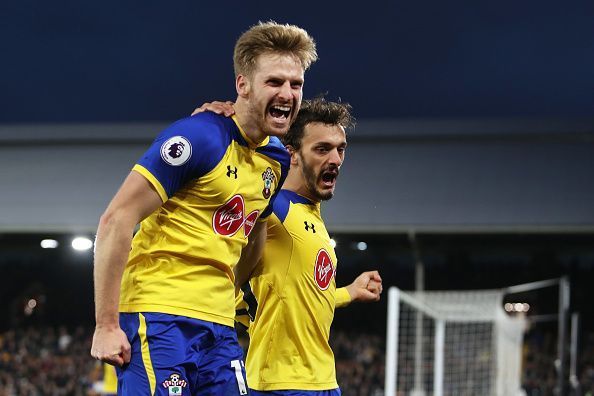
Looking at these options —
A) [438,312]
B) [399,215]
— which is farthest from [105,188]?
[438,312]

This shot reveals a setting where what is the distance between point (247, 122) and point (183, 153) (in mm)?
419

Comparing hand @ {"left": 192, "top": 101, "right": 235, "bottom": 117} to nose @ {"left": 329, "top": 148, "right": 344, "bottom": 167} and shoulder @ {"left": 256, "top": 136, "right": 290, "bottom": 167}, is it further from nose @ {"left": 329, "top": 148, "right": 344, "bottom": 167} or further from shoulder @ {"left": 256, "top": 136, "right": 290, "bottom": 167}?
nose @ {"left": 329, "top": 148, "right": 344, "bottom": 167}

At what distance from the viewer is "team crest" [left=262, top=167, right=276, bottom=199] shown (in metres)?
3.86

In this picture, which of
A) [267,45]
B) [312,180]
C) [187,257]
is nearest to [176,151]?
[187,257]

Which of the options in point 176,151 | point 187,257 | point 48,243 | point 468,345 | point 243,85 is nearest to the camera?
point 176,151

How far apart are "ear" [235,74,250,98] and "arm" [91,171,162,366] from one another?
627 mm

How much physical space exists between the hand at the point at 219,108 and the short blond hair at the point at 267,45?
13 cm

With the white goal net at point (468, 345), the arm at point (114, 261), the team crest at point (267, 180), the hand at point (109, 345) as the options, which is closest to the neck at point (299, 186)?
the team crest at point (267, 180)

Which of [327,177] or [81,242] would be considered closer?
[327,177]

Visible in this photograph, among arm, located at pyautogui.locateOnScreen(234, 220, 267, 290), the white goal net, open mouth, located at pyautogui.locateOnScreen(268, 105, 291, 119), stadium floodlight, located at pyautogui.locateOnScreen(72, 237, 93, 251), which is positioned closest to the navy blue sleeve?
open mouth, located at pyautogui.locateOnScreen(268, 105, 291, 119)

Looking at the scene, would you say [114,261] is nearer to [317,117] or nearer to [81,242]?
[317,117]

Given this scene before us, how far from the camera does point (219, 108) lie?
3.79m

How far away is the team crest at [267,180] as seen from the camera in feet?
12.7

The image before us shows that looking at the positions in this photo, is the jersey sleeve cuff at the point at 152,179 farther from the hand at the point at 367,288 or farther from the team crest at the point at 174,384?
the hand at the point at 367,288
